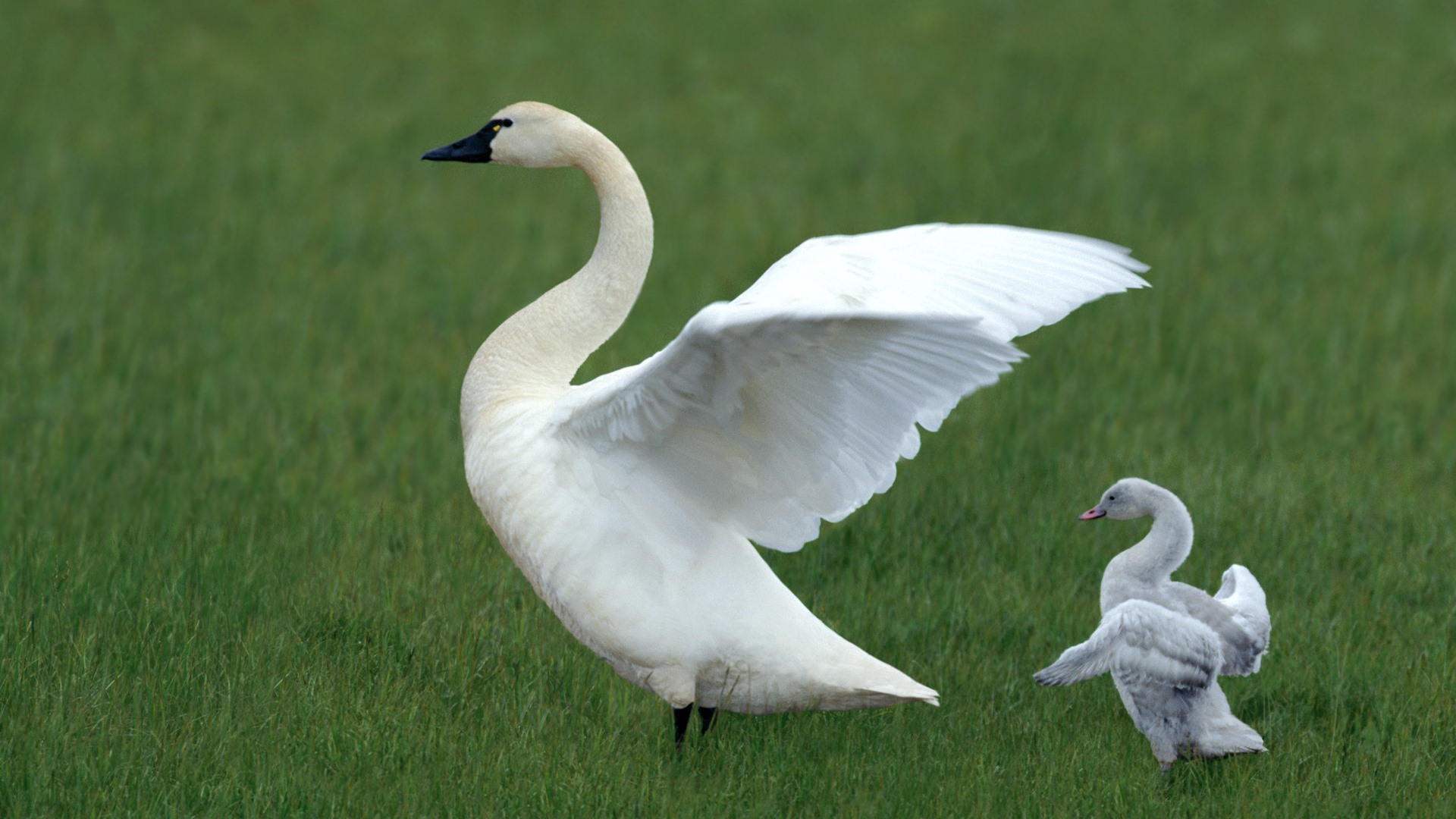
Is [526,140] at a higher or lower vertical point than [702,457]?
higher

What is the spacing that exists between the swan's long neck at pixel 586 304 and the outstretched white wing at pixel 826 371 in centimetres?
27

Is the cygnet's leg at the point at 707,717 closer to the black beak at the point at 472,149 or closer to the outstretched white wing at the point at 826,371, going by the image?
the outstretched white wing at the point at 826,371

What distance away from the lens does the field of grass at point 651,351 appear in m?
4.99

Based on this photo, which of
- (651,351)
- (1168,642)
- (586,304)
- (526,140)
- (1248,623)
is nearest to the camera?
(1168,642)

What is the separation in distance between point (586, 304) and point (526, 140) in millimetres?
618

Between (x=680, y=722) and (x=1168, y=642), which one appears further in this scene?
(x=680, y=722)

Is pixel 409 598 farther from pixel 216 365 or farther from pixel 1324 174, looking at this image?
pixel 1324 174

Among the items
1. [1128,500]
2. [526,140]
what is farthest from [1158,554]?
[526,140]

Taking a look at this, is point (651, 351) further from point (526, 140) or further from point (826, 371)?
point (826, 371)

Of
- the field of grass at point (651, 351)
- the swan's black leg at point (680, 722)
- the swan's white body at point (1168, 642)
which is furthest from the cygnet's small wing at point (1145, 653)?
the swan's black leg at point (680, 722)

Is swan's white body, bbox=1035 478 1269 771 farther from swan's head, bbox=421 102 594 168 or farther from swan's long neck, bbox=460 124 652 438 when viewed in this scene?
swan's head, bbox=421 102 594 168

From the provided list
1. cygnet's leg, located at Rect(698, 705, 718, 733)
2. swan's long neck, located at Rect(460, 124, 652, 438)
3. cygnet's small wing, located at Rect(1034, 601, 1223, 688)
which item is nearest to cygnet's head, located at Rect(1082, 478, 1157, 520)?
cygnet's small wing, located at Rect(1034, 601, 1223, 688)

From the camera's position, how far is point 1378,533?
22.5 feet

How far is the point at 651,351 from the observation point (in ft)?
29.2
